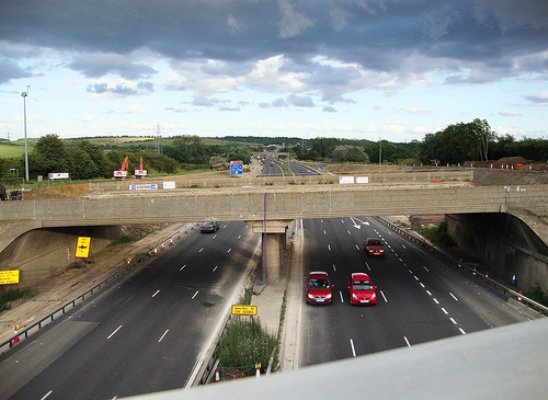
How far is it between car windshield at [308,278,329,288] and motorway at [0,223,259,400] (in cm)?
489

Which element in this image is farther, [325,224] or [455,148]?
[455,148]

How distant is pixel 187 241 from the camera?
50.3 meters

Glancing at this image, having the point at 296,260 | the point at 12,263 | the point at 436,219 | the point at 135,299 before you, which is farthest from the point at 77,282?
the point at 436,219

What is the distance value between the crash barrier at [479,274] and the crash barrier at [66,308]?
24.1 metres

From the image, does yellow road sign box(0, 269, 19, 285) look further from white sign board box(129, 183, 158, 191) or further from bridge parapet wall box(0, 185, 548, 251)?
white sign board box(129, 183, 158, 191)

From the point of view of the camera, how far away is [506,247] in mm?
33438

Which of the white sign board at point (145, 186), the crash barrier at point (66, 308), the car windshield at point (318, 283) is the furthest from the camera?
the white sign board at point (145, 186)

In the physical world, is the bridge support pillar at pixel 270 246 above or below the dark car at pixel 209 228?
above

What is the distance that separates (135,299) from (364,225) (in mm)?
39766

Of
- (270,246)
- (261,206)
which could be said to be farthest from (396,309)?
(261,206)

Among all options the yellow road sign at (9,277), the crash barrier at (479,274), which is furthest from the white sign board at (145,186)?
the crash barrier at (479,274)

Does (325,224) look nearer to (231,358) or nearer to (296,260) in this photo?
(296,260)

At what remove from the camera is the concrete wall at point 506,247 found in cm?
2848

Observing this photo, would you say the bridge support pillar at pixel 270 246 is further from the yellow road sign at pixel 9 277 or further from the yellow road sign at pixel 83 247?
the yellow road sign at pixel 9 277
